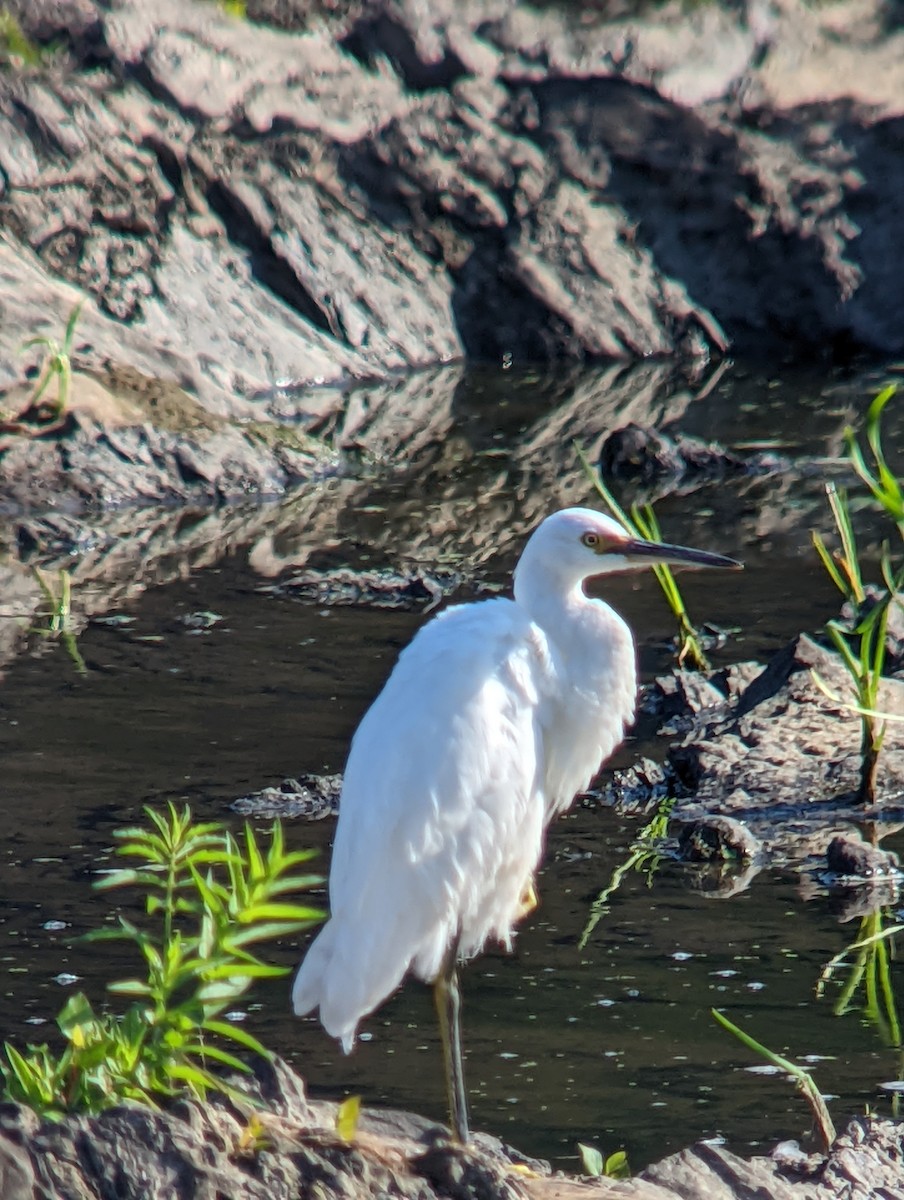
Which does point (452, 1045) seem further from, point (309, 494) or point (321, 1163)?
point (309, 494)

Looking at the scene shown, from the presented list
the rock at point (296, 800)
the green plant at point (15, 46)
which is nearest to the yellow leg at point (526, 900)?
the rock at point (296, 800)

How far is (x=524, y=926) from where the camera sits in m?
5.35

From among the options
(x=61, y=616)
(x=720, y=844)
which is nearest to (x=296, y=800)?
(x=720, y=844)

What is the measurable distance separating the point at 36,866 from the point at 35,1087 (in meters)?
2.59

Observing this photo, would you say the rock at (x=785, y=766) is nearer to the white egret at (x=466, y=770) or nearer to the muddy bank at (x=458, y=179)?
the white egret at (x=466, y=770)

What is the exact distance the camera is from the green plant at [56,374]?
9.92 m

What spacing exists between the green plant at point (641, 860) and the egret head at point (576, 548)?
1.22m

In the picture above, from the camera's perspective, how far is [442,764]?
13.4 ft

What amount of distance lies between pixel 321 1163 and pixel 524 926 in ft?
6.94

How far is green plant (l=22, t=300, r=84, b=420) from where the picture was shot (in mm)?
9922

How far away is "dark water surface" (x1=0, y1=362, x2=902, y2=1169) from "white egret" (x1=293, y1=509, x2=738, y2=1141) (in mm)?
335

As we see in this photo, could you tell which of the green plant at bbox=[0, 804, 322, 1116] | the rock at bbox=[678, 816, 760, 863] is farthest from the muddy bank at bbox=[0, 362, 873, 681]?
the green plant at bbox=[0, 804, 322, 1116]

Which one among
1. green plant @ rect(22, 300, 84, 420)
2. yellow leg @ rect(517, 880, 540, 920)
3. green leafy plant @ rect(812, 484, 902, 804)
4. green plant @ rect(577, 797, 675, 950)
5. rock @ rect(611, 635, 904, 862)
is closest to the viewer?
yellow leg @ rect(517, 880, 540, 920)

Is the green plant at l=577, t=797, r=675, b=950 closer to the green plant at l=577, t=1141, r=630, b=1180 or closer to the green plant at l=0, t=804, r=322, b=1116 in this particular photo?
the green plant at l=577, t=1141, r=630, b=1180
